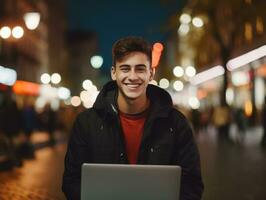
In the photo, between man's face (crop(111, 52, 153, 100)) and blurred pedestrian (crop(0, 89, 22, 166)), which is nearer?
man's face (crop(111, 52, 153, 100))

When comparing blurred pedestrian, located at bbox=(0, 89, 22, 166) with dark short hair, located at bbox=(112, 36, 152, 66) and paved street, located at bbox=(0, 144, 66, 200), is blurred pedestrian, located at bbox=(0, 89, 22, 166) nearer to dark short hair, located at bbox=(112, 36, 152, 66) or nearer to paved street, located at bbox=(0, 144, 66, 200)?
paved street, located at bbox=(0, 144, 66, 200)

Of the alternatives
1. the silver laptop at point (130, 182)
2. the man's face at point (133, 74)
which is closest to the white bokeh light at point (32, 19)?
the man's face at point (133, 74)

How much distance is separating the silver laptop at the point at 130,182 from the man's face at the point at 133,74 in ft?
2.52

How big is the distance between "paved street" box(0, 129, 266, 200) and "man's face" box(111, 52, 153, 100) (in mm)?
7461

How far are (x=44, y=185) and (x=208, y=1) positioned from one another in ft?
67.0

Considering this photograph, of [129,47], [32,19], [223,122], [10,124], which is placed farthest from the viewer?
[223,122]

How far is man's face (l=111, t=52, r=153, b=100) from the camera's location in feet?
12.6

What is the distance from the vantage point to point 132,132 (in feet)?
13.1

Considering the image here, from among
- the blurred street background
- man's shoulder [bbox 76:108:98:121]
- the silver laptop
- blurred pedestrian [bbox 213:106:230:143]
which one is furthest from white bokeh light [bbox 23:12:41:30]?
the silver laptop

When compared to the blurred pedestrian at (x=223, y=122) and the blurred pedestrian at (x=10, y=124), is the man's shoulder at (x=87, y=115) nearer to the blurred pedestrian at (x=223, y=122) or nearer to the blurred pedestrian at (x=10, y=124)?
the blurred pedestrian at (x=10, y=124)

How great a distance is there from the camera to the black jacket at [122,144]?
3.87 m

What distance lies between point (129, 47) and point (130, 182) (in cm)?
90

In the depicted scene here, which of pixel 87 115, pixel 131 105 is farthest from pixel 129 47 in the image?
pixel 87 115

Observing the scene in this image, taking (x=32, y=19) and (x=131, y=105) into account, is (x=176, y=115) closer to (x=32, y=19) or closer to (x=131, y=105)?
(x=131, y=105)
